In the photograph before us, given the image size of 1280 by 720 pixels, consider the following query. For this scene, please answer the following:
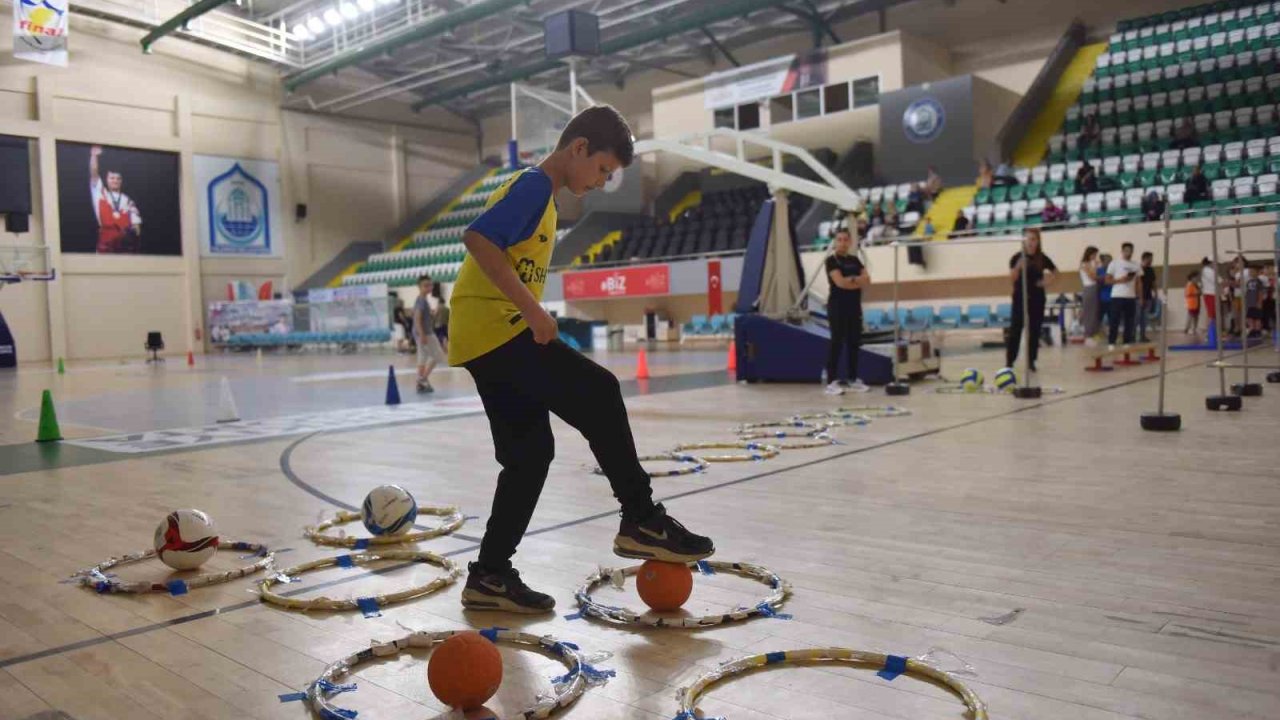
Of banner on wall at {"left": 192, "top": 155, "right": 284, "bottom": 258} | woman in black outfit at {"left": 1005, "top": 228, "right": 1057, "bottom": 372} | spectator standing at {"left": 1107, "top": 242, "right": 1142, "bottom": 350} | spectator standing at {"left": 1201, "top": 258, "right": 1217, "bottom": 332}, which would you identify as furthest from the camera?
banner on wall at {"left": 192, "top": 155, "right": 284, "bottom": 258}

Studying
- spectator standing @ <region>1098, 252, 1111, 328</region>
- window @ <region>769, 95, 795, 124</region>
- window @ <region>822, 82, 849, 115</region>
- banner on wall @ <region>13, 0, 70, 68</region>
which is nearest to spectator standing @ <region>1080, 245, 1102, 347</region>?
spectator standing @ <region>1098, 252, 1111, 328</region>

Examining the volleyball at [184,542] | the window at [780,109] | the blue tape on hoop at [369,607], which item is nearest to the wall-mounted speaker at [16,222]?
the window at [780,109]

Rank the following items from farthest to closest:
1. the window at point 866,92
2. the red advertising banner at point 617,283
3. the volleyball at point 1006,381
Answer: the window at point 866,92
the red advertising banner at point 617,283
the volleyball at point 1006,381

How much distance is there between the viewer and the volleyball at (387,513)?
14.5 feet

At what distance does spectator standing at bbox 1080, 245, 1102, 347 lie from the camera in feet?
53.2

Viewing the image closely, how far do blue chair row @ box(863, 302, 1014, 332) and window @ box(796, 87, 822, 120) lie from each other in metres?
9.25

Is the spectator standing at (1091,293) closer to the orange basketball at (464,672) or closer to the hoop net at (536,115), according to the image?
the hoop net at (536,115)

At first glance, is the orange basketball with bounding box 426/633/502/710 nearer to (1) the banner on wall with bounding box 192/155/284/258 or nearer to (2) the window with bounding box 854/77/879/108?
(2) the window with bounding box 854/77/879/108

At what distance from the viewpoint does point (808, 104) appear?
101ft

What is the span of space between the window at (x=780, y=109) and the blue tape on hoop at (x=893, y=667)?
30.4 meters

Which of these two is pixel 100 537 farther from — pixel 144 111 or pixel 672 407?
pixel 144 111

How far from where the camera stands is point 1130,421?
7.62 metres

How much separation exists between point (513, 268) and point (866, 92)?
28.6 meters

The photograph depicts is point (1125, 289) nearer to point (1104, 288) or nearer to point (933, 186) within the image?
point (1104, 288)
